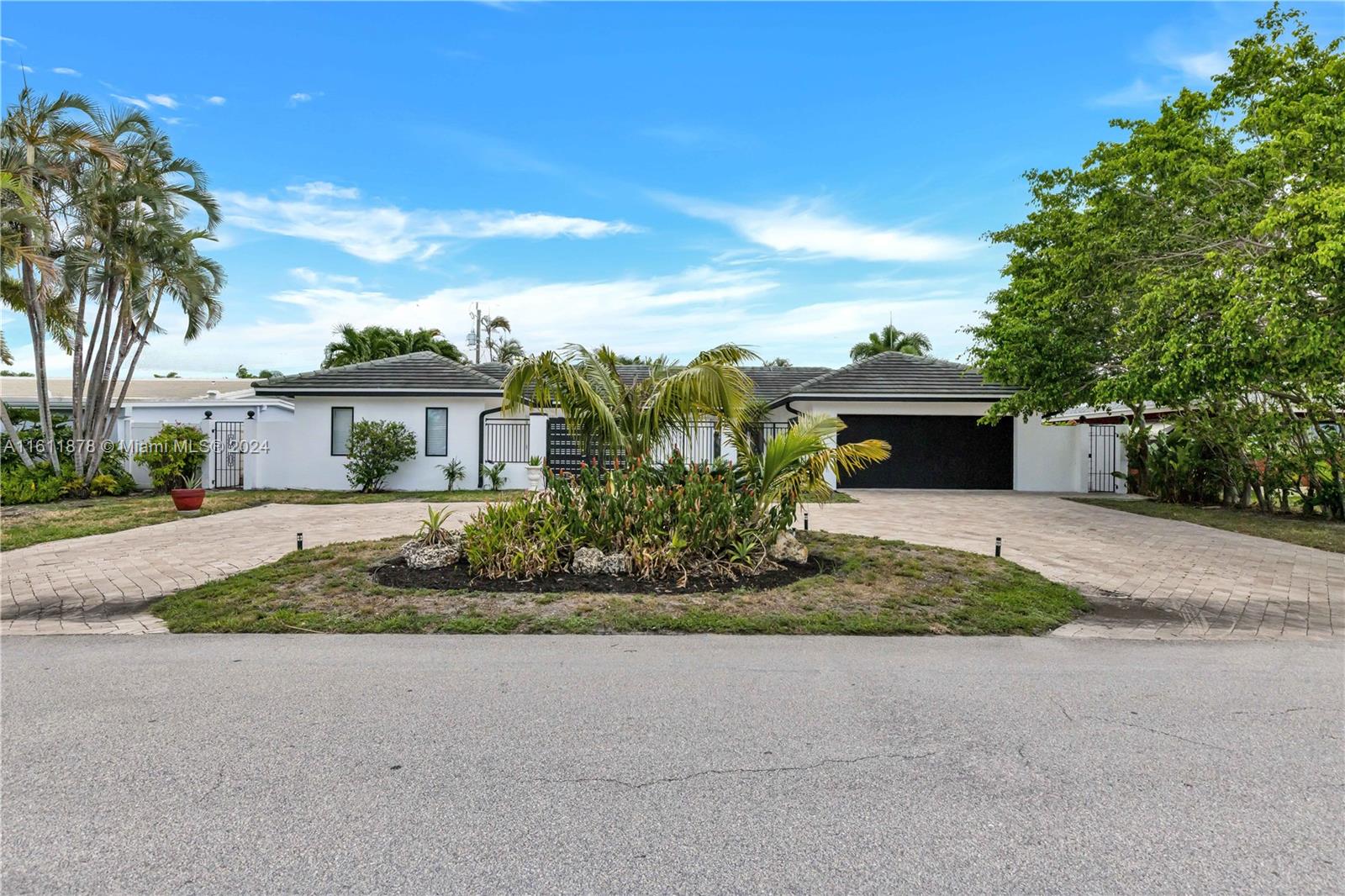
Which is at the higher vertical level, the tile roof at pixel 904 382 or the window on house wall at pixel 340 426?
the tile roof at pixel 904 382

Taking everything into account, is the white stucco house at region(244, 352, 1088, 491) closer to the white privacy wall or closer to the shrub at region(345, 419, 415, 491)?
the white privacy wall

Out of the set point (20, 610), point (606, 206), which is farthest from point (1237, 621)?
point (606, 206)

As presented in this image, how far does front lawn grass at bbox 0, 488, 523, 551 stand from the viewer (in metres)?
11.1

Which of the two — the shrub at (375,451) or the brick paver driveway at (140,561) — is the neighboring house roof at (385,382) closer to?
the shrub at (375,451)

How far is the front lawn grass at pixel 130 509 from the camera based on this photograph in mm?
11070

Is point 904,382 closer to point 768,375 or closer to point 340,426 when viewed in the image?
point 768,375

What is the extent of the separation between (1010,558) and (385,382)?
1618 cm

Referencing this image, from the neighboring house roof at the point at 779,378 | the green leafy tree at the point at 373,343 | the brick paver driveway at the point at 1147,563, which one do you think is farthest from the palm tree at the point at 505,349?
the brick paver driveway at the point at 1147,563

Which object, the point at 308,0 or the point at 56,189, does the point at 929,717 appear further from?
the point at 56,189

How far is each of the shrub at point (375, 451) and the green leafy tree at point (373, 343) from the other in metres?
11.7

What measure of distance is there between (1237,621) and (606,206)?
1599 cm

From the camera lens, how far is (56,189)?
16000 mm

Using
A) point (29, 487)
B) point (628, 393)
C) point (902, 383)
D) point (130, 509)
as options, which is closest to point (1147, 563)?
point (628, 393)

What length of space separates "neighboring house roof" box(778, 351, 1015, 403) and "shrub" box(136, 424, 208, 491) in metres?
15.7
